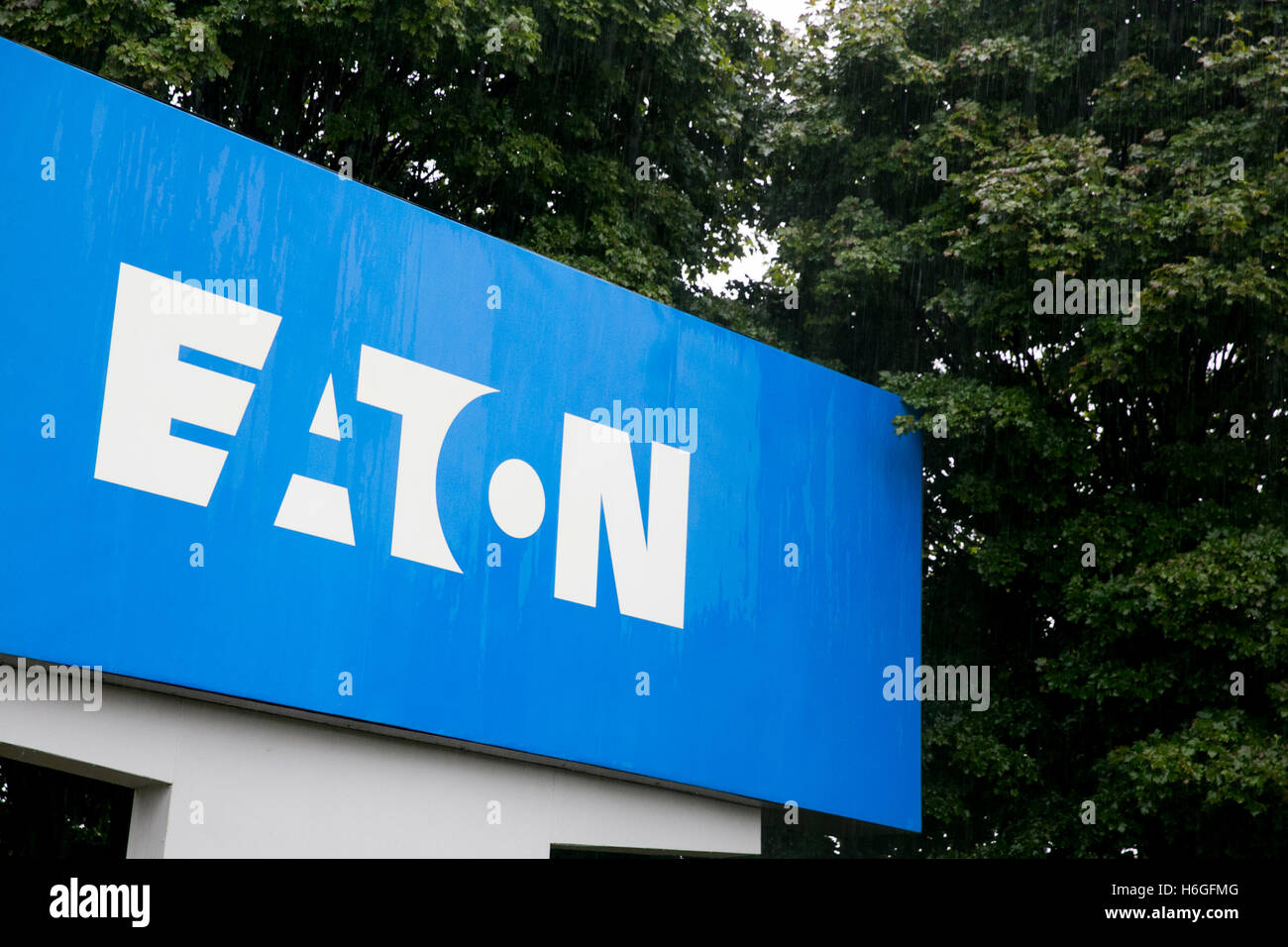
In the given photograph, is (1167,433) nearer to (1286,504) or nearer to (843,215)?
(1286,504)

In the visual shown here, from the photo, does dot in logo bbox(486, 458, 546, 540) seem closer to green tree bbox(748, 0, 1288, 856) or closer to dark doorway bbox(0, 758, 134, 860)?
green tree bbox(748, 0, 1288, 856)

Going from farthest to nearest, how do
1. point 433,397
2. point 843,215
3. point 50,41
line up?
point 843,215 < point 50,41 < point 433,397

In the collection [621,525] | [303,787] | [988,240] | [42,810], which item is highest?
[988,240]

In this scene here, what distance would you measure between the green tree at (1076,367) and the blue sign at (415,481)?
5.67 ft

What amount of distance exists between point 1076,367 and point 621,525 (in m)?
5.58

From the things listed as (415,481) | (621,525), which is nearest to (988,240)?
(621,525)

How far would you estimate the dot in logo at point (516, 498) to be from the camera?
44.9 feet

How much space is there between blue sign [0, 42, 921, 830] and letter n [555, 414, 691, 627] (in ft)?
0.11

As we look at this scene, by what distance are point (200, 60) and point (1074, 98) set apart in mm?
10776

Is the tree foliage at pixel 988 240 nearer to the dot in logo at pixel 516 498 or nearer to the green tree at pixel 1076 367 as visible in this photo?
the green tree at pixel 1076 367

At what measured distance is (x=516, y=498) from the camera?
13836mm

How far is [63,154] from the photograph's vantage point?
1151cm

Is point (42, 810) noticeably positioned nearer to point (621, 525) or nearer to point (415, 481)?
point (415, 481)
